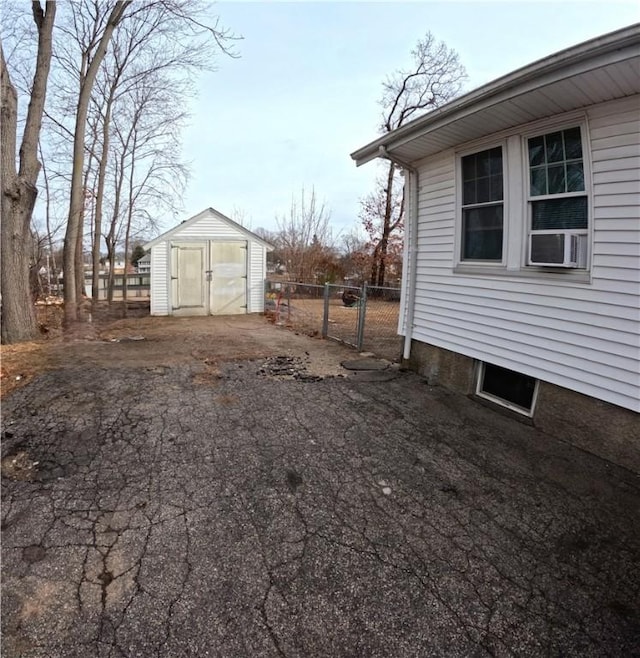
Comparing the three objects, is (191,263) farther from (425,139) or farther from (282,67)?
(425,139)

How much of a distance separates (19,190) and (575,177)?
8671mm

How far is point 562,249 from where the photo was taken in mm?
3305

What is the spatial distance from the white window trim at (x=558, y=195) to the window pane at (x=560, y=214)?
0.04m

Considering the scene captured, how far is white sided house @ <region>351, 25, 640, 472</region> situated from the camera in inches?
116

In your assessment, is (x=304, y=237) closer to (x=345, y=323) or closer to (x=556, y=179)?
(x=345, y=323)

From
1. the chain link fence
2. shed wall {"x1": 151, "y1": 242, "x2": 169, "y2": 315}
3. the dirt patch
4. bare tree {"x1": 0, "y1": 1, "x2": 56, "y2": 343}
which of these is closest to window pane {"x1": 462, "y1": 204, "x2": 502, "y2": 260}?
the chain link fence

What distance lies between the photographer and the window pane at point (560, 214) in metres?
3.33

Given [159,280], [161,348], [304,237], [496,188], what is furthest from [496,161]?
[304,237]

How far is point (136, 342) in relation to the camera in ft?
24.8

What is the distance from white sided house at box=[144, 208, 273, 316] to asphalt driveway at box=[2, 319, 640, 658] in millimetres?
8180

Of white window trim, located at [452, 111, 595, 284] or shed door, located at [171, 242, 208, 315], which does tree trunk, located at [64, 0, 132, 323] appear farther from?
white window trim, located at [452, 111, 595, 284]

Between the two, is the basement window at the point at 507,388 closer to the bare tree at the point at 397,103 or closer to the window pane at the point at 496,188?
the window pane at the point at 496,188

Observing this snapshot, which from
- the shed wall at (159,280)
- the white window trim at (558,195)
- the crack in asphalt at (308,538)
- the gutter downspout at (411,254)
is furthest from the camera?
the shed wall at (159,280)

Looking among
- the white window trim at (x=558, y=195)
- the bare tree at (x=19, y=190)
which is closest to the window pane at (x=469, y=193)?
the white window trim at (x=558, y=195)
